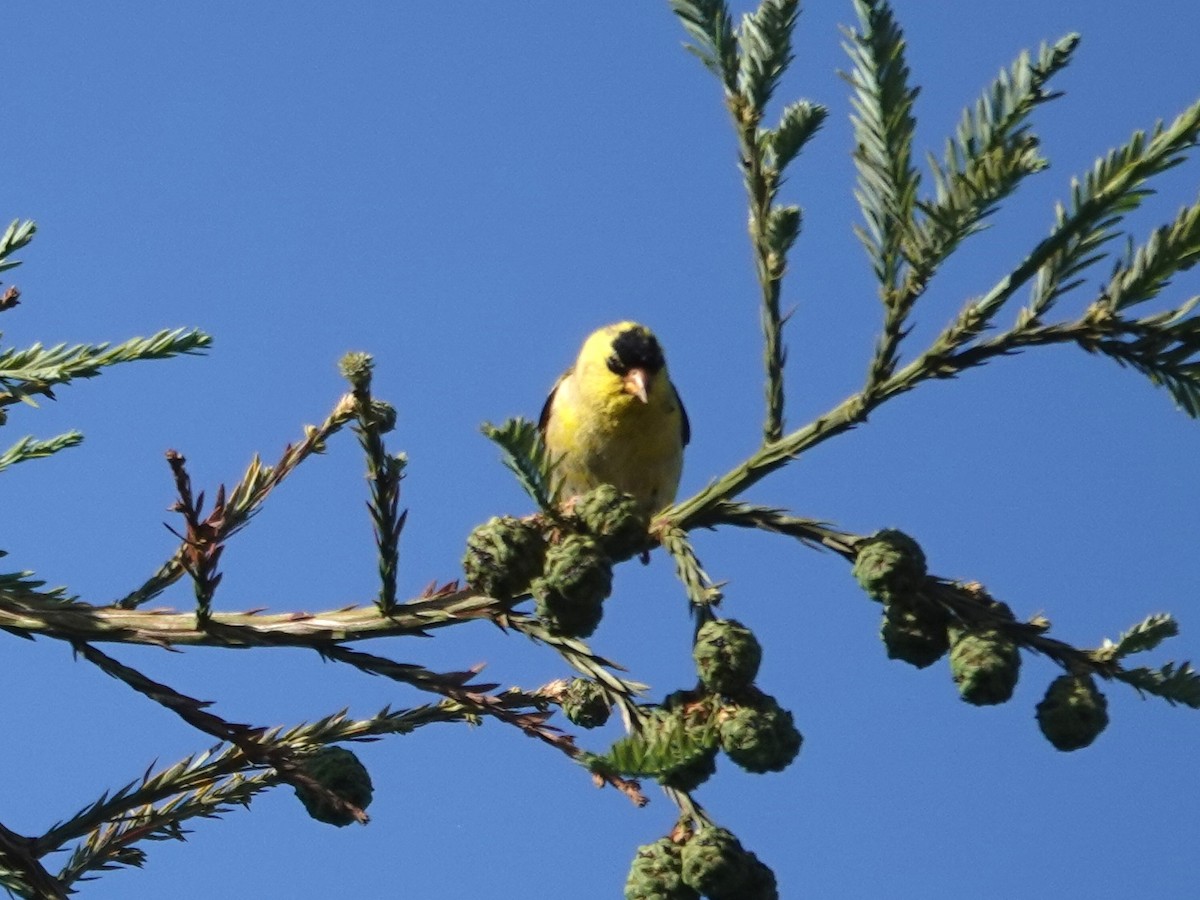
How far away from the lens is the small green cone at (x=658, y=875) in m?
1.79

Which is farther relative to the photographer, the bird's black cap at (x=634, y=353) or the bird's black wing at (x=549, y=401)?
the bird's black wing at (x=549, y=401)

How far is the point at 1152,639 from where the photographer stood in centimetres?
194

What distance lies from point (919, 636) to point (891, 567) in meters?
0.11

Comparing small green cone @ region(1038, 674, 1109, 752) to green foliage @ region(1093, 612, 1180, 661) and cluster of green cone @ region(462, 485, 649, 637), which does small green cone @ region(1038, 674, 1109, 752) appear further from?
cluster of green cone @ region(462, 485, 649, 637)

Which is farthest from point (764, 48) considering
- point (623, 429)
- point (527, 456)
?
point (623, 429)

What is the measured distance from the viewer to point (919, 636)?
1.98 m

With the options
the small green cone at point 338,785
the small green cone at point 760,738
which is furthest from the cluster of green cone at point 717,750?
the small green cone at point 338,785

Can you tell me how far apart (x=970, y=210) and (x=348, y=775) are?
1.14 m

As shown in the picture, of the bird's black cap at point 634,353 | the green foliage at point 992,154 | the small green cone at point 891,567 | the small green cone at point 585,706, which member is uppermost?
the bird's black cap at point 634,353

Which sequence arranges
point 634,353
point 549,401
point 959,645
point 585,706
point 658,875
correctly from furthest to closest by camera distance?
point 549,401 → point 634,353 → point 585,706 → point 959,645 → point 658,875

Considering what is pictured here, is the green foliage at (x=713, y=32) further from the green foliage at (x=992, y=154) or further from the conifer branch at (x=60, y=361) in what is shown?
the conifer branch at (x=60, y=361)

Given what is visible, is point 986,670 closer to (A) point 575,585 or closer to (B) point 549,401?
(A) point 575,585

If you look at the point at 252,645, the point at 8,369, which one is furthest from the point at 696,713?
the point at 8,369

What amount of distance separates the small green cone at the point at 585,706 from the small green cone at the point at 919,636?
0.63 m
